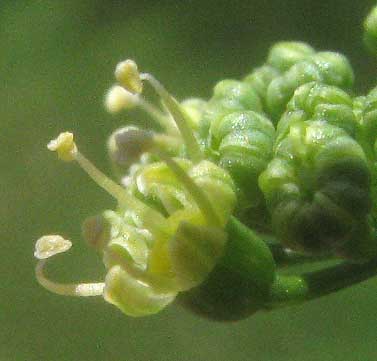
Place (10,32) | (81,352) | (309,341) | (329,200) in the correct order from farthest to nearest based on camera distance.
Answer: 1. (10,32)
2. (81,352)
3. (309,341)
4. (329,200)

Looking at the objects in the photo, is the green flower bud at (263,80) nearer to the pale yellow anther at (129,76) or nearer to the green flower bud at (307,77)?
the green flower bud at (307,77)

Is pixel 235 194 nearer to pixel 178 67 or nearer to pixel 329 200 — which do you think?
pixel 329 200

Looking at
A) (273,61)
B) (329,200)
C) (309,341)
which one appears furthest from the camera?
(309,341)

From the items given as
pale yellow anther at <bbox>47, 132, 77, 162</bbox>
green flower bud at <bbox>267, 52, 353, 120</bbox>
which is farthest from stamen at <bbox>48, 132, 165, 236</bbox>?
green flower bud at <bbox>267, 52, 353, 120</bbox>

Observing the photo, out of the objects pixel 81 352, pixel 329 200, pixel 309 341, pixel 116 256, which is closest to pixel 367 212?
pixel 329 200

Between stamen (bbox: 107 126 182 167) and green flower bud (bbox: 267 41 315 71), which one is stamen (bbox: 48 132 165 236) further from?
green flower bud (bbox: 267 41 315 71)

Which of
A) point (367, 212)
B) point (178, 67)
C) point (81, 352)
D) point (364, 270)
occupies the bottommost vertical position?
point (81, 352)

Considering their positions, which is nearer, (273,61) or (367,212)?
(367,212)
